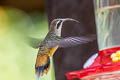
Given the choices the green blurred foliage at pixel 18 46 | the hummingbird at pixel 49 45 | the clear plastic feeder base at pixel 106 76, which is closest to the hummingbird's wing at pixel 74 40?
the hummingbird at pixel 49 45

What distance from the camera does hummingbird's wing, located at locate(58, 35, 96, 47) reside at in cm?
287

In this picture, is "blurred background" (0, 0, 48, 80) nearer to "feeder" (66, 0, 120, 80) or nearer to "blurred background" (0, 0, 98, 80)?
"blurred background" (0, 0, 98, 80)

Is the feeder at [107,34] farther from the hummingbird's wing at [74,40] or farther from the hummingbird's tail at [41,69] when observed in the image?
the hummingbird's tail at [41,69]

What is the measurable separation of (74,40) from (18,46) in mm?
496

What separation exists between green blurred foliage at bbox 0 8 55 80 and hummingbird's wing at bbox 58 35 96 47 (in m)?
0.18

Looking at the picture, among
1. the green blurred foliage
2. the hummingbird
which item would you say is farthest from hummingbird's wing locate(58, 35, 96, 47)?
the green blurred foliage

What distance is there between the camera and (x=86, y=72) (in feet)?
7.19

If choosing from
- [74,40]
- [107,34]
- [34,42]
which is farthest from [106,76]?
[34,42]

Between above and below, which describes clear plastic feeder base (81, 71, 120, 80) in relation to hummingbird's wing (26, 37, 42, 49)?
below

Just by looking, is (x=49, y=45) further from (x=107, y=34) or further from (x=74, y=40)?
(x=107, y=34)

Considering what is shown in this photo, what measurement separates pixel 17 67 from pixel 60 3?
68 centimetres

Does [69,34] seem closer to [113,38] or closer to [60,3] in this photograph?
[60,3]

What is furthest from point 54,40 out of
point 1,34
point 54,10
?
point 1,34

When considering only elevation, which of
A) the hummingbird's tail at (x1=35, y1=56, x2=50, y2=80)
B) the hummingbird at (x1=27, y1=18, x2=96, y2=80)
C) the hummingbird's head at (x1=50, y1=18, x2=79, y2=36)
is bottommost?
the hummingbird's tail at (x1=35, y1=56, x2=50, y2=80)
